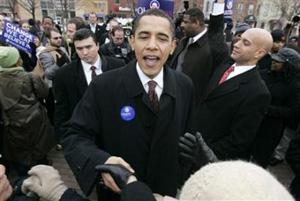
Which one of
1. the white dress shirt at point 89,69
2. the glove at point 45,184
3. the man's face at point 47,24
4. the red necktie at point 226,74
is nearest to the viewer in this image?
the glove at point 45,184

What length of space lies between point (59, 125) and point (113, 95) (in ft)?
5.27

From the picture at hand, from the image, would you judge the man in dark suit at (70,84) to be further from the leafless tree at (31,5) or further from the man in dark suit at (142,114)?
the leafless tree at (31,5)

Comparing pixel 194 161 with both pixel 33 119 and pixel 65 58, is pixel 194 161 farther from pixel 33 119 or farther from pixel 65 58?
pixel 65 58

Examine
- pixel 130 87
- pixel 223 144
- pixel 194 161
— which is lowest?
pixel 223 144

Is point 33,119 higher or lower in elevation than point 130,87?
lower

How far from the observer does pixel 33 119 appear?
11.8 ft

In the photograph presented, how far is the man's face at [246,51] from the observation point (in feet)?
9.02

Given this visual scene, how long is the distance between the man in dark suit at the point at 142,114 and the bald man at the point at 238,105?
0.77 metres

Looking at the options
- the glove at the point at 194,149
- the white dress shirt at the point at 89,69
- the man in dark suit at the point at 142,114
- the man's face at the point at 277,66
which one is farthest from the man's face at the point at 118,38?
the glove at the point at 194,149

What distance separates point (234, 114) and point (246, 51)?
690 millimetres

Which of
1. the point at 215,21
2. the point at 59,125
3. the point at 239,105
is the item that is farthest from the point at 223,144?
the point at 215,21

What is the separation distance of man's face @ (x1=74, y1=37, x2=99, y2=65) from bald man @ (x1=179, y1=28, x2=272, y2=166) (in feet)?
4.60

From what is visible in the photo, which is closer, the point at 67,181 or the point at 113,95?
the point at 113,95

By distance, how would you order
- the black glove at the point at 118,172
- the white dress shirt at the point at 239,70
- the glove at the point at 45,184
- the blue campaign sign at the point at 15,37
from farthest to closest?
the blue campaign sign at the point at 15,37, the white dress shirt at the point at 239,70, the glove at the point at 45,184, the black glove at the point at 118,172
